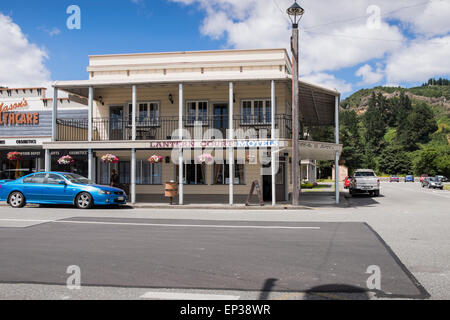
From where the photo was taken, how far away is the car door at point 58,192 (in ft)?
51.0

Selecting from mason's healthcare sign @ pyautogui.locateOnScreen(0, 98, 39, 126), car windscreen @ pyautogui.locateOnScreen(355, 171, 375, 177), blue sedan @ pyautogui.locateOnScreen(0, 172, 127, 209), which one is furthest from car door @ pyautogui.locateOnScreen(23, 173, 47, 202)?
car windscreen @ pyautogui.locateOnScreen(355, 171, 375, 177)

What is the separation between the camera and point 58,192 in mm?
15539

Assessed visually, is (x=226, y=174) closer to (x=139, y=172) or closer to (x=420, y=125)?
(x=139, y=172)

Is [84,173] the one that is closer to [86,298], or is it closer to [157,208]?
[157,208]

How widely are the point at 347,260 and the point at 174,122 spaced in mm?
15582

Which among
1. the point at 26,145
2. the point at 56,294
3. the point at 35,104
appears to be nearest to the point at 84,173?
the point at 26,145

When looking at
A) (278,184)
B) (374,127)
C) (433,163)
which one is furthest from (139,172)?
(374,127)

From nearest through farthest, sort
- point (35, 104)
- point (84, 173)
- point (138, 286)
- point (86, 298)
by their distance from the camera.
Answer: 1. point (86, 298)
2. point (138, 286)
3. point (84, 173)
4. point (35, 104)

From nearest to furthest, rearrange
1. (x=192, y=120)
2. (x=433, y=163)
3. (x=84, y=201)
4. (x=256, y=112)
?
1. (x=84, y=201)
2. (x=256, y=112)
3. (x=192, y=120)
4. (x=433, y=163)

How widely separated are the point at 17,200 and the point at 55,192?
5.60 ft

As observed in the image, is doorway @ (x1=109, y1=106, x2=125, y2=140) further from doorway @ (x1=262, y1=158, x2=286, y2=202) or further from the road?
the road

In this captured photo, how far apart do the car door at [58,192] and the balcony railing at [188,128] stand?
5421 mm

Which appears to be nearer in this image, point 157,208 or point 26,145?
point 157,208

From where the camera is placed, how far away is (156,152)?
21.0 metres
